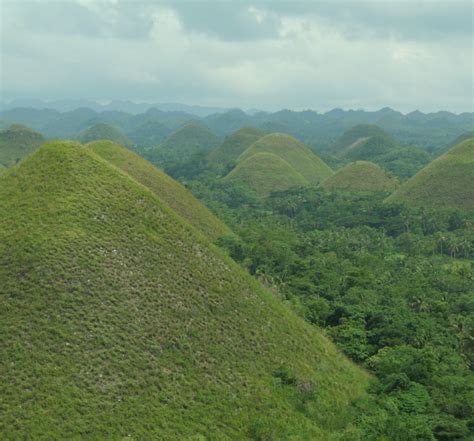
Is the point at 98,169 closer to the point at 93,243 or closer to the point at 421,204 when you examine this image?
the point at 93,243

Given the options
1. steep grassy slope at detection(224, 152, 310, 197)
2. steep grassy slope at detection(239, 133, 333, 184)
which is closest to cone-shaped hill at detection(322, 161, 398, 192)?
steep grassy slope at detection(224, 152, 310, 197)

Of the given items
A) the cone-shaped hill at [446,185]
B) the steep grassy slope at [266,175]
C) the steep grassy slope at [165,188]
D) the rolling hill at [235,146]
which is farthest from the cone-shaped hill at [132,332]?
the rolling hill at [235,146]

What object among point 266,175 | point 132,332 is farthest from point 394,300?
point 266,175

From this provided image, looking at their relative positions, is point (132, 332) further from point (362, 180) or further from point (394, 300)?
point (362, 180)

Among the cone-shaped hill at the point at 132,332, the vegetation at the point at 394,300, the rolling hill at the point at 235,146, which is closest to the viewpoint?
the cone-shaped hill at the point at 132,332

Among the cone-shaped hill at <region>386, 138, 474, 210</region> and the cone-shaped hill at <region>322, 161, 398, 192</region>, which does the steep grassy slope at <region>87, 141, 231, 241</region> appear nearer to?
the cone-shaped hill at <region>386, 138, 474, 210</region>

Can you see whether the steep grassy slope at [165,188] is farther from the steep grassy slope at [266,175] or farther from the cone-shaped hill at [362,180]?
the cone-shaped hill at [362,180]

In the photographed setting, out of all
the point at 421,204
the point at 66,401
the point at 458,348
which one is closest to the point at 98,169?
the point at 66,401
